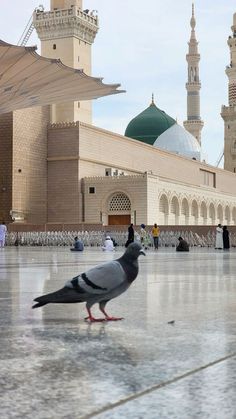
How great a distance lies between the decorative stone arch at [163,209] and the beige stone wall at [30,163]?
669 cm

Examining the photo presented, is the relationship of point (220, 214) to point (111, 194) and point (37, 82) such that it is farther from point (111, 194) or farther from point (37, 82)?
point (37, 82)

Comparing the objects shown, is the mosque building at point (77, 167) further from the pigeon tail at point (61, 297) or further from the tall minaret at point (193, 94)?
the pigeon tail at point (61, 297)

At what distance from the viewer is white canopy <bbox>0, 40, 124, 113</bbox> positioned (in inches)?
669

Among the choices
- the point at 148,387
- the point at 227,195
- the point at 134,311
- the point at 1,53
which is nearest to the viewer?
the point at 148,387

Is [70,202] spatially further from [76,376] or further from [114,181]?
[76,376]

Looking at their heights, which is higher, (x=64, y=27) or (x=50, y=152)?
(x=64, y=27)

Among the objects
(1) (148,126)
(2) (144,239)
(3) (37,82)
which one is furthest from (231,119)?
(3) (37,82)

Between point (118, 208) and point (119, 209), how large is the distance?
3.0 inches

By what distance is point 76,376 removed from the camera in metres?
2.00

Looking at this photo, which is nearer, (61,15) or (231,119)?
(61,15)

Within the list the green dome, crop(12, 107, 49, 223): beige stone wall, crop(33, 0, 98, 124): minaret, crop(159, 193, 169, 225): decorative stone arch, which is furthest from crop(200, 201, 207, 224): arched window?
crop(12, 107, 49, 223): beige stone wall

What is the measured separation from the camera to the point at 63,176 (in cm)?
3434

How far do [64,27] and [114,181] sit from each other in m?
9.57

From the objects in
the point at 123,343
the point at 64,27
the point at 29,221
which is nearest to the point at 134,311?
the point at 123,343
